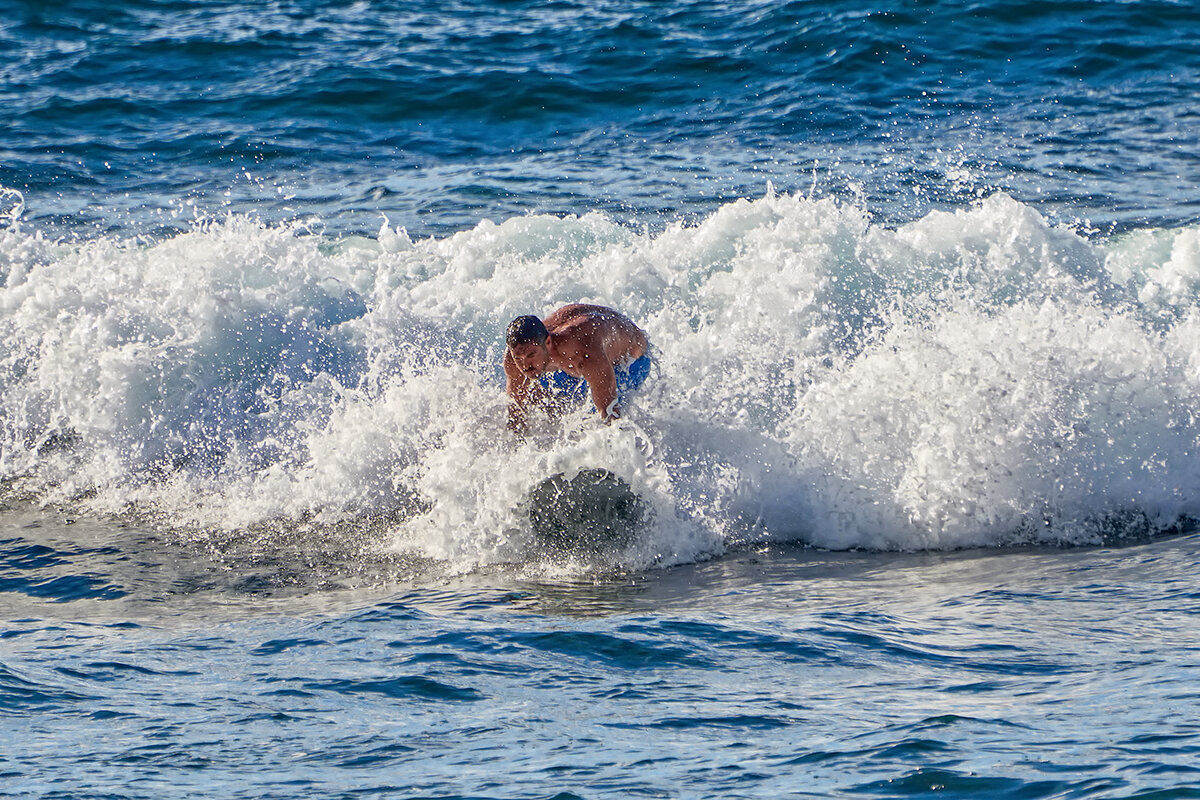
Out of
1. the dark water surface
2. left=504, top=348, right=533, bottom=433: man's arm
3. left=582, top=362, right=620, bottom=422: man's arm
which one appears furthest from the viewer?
left=504, top=348, right=533, bottom=433: man's arm

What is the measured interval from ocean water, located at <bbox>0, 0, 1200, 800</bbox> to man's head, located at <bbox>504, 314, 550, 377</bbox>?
17.3 inches

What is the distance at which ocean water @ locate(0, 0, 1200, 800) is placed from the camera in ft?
14.1

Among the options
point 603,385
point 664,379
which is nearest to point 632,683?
point 603,385

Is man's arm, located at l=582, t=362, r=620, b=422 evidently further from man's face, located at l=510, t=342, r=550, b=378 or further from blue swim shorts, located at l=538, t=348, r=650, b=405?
man's face, located at l=510, t=342, r=550, b=378

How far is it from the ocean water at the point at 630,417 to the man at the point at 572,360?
6.3 inches

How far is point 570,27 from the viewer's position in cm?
1695

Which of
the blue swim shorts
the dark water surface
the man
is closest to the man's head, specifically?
the man

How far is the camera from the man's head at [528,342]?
6.87 metres

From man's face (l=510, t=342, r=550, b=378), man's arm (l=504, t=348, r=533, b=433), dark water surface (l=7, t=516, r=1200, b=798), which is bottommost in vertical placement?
dark water surface (l=7, t=516, r=1200, b=798)

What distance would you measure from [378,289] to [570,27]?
7.55 m

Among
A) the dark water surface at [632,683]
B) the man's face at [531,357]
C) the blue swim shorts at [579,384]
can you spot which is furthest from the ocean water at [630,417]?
the man's face at [531,357]

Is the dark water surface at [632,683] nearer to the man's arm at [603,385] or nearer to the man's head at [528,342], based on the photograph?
the man's arm at [603,385]

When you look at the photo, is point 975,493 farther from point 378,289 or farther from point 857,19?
point 857,19

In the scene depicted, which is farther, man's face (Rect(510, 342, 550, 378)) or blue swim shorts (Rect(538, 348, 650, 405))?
blue swim shorts (Rect(538, 348, 650, 405))
